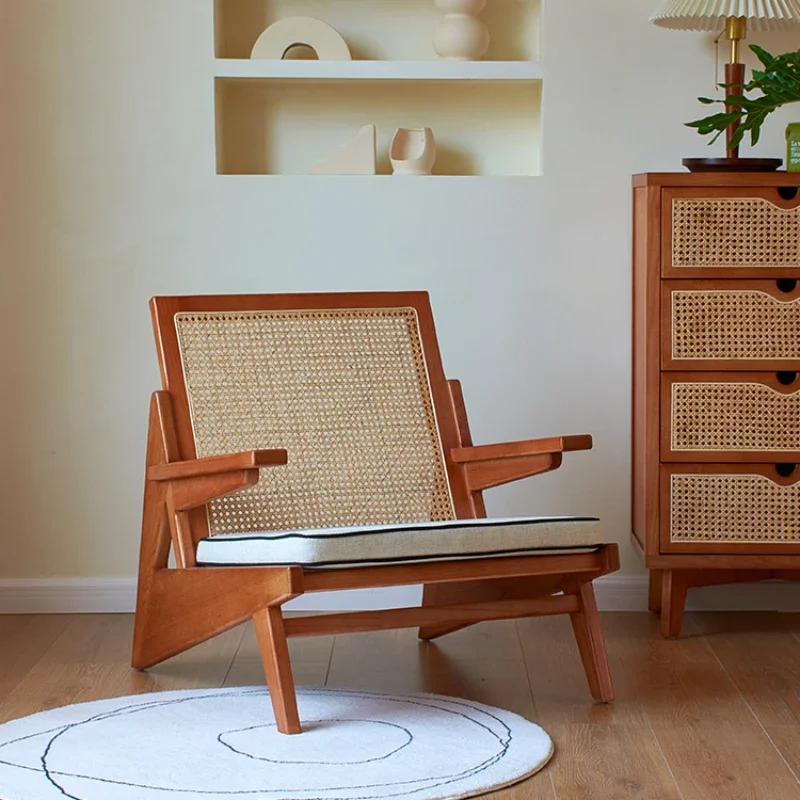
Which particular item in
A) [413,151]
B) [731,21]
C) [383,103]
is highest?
[731,21]

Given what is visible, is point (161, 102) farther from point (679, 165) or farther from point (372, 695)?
point (372, 695)

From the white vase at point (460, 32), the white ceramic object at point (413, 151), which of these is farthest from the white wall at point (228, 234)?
the white vase at point (460, 32)

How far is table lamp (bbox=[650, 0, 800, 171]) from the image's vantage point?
287 cm

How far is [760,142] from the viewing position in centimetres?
324

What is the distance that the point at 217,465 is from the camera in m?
2.24

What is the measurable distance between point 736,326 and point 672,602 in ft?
2.19

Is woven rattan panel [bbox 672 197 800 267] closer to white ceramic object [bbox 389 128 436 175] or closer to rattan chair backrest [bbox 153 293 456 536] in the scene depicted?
rattan chair backrest [bbox 153 293 456 536]

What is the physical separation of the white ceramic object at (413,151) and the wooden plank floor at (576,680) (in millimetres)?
1199

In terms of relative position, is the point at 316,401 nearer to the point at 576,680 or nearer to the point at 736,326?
the point at 576,680

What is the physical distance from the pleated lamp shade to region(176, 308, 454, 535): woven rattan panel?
975 millimetres

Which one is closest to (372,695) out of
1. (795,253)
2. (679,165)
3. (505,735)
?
(505,735)

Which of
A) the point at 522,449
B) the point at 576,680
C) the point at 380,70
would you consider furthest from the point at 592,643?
the point at 380,70

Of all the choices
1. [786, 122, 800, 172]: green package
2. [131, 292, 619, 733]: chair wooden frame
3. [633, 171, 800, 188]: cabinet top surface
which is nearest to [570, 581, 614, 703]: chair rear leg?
[131, 292, 619, 733]: chair wooden frame

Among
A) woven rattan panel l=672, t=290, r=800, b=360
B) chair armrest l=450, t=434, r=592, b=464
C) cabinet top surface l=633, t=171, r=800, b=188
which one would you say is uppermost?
cabinet top surface l=633, t=171, r=800, b=188
